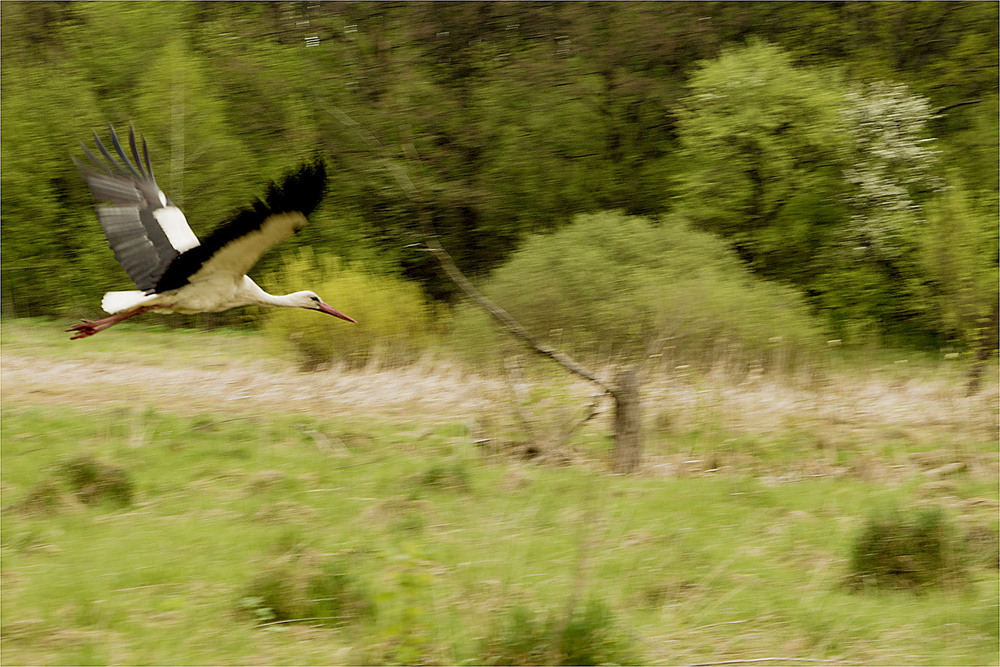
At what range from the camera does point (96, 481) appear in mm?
8422

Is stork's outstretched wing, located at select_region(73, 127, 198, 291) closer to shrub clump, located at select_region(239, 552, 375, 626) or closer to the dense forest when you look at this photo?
shrub clump, located at select_region(239, 552, 375, 626)

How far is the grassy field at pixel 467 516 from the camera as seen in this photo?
5418 mm

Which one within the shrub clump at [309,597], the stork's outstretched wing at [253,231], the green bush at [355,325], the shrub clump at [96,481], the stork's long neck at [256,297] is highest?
the stork's outstretched wing at [253,231]

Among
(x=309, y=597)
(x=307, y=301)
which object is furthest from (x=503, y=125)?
(x=309, y=597)

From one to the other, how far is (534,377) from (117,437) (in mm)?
4129

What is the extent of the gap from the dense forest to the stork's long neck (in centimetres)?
1010

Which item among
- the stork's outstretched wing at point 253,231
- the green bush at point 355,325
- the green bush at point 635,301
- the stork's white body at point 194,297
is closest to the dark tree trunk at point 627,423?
the green bush at point 635,301

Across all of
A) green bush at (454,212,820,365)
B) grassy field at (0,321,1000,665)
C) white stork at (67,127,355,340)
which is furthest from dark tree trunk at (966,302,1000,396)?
white stork at (67,127,355,340)

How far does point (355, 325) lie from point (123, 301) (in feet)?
22.5

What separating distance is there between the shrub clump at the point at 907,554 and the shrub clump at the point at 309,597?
308 cm

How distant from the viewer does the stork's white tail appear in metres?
7.39

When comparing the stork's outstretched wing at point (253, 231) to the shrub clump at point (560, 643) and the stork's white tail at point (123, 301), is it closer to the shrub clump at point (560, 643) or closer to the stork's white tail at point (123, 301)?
the stork's white tail at point (123, 301)

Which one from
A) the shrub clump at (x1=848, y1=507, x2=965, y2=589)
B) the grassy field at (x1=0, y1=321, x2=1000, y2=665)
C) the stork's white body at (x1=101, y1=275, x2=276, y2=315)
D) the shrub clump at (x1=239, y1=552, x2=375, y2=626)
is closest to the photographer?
the grassy field at (x1=0, y1=321, x2=1000, y2=665)

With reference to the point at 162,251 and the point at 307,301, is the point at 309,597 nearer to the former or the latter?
the point at 162,251
